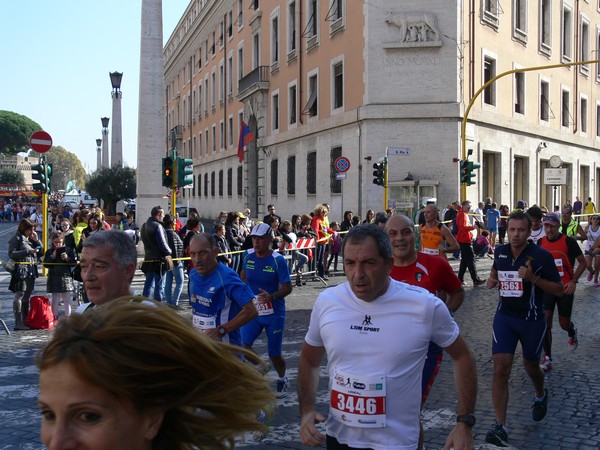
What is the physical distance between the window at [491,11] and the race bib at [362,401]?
2776 cm

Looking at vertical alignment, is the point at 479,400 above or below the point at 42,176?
below

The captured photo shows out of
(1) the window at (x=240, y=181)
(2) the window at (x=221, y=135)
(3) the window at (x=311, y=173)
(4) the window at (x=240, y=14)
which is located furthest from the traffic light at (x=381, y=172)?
(2) the window at (x=221, y=135)

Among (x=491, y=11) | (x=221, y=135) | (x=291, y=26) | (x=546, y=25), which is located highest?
(x=291, y=26)

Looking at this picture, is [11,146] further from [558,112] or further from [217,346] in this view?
[217,346]

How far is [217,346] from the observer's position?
1.69 metres

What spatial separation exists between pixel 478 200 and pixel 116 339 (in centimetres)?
2820

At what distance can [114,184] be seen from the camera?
157 feet

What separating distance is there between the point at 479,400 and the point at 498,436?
4.60 feet

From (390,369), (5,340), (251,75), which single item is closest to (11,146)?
(251,75)

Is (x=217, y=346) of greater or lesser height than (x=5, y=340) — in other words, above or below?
above

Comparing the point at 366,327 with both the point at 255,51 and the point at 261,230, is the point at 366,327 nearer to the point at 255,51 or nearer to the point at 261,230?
the point at 261,230

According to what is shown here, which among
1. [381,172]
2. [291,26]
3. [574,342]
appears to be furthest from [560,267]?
[291,26]

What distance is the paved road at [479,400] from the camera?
18.5 ft

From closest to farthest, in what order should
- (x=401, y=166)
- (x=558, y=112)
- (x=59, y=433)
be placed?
(x=59, y=433) → (x=401, y=166) → (x=558, y=112)
